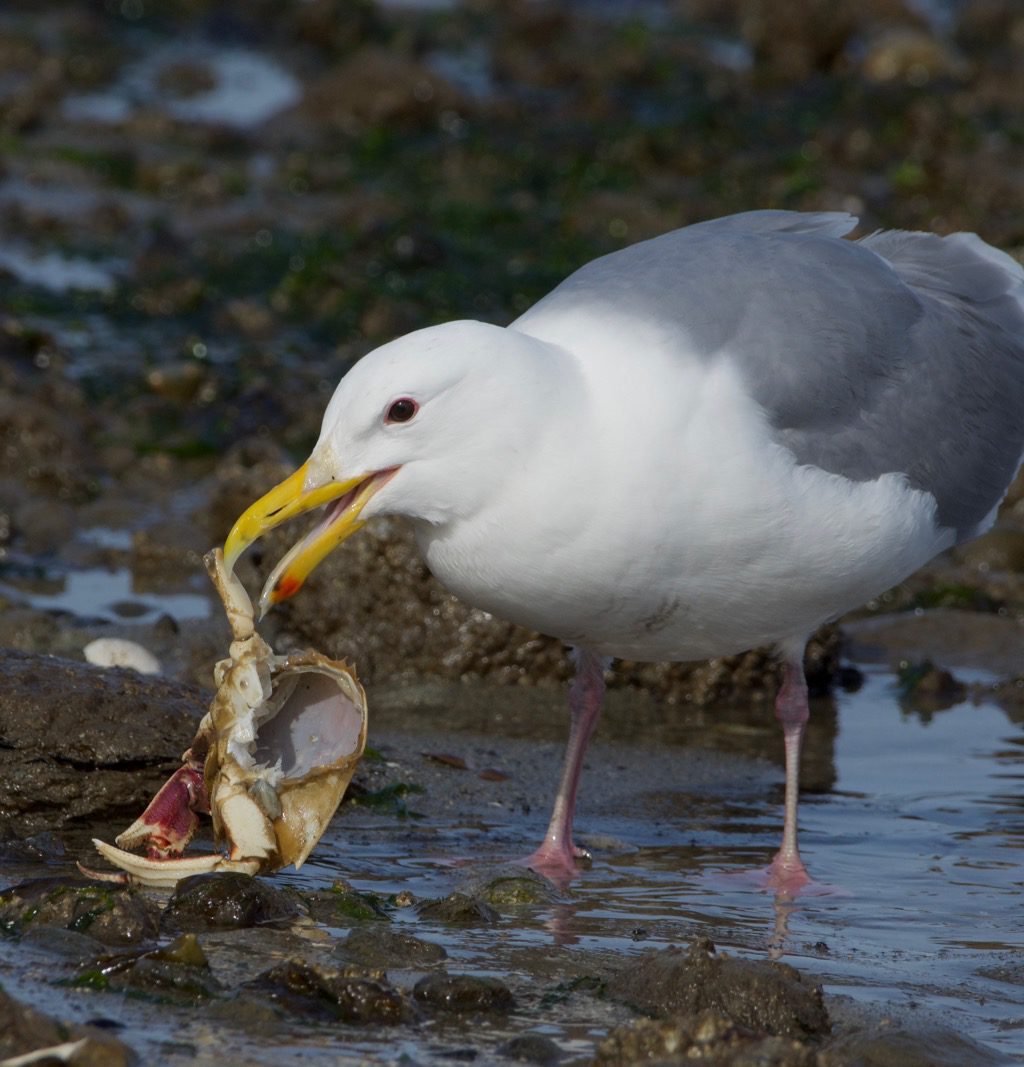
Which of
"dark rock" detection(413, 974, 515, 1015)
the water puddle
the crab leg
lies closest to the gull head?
the crab leg

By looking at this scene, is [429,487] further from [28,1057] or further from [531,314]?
[28,1057]

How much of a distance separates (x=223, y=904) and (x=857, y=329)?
8.24 feet

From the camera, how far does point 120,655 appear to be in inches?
269

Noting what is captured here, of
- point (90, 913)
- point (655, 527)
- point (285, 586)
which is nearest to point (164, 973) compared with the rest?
point (90, 913)

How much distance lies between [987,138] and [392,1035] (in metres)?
12.3

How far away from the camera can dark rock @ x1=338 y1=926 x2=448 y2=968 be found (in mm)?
4438

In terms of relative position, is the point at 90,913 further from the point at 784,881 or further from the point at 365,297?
the point at 365,297

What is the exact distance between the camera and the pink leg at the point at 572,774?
5.52 m

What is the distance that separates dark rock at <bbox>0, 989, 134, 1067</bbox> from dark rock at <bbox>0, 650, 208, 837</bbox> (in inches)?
63.1

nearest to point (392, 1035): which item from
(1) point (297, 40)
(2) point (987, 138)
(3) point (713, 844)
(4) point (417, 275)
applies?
(3) point (713, 844)

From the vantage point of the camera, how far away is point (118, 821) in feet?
17.9

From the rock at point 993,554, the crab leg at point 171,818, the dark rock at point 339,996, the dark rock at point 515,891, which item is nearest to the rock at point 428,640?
the rock at point 993,554

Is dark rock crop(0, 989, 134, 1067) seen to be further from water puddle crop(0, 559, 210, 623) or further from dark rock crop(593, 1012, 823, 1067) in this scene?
water puddle crop(0, 559, 210, 623)

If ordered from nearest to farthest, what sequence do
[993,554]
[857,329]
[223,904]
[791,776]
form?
[223,904], [857,329], [791,776], [993,554]
